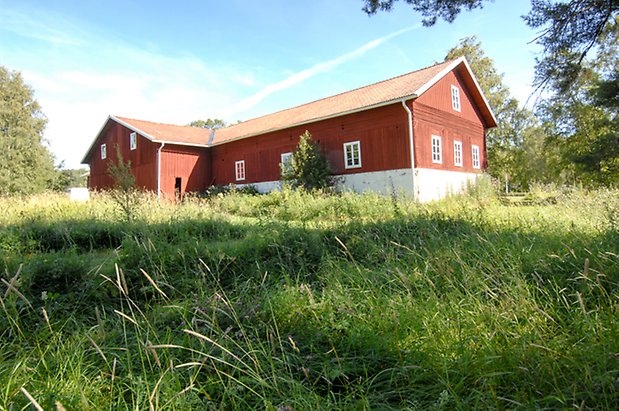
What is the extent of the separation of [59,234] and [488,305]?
6.41m

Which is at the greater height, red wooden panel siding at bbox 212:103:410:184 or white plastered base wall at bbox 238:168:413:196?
red wooden panel siding at bbox 212:103:410:184

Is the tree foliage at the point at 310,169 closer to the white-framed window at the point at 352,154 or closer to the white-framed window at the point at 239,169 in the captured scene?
the white-framed window at the point at 352,154

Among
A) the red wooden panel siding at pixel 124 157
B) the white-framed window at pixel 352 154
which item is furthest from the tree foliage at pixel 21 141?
the white-framed window at pixel 352 154

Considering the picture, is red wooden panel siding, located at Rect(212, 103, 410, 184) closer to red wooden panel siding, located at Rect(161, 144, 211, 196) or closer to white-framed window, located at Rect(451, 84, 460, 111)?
red wooden panel siding, located at Rect(161, 144, 211, 196)

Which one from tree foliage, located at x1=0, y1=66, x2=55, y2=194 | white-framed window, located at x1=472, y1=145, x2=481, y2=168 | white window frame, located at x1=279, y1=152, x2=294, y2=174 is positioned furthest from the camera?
tree foliage, located at x1=0, y1=66, x2=55, y2=194

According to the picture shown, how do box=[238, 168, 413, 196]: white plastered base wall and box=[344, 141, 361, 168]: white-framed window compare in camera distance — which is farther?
box=[344, 141, 361, 168]: white-framed window

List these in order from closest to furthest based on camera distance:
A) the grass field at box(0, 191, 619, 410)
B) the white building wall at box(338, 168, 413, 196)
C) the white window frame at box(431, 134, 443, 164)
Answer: the grass field at box(0, 191, 619, 410) < the white building wall at box(338, 168, 413, 196) < the white window frame at box(431, 134, 443, 164)

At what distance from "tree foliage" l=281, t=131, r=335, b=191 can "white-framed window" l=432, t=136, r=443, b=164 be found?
491 cm

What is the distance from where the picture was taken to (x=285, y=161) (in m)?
18.1

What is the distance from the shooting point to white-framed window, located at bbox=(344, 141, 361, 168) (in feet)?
52.7

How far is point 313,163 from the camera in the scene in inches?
626

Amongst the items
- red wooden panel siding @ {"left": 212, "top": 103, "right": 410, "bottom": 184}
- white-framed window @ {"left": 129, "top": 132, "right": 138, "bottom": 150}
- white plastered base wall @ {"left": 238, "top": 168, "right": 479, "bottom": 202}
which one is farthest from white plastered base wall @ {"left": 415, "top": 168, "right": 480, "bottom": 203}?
white-framed window @ {"left": 129, "top": 132, "right": 138, "bottom": 150}

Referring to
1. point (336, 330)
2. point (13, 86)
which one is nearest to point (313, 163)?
point (336, 330)

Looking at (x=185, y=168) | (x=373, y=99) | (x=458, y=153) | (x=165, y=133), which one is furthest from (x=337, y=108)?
(x=165, y=133)
